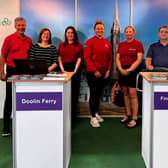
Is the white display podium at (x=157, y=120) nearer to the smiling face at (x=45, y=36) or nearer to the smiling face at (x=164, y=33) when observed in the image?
the smiling face at (x=164, y=33)

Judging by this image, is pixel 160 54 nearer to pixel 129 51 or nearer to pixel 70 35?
pixel 129 51

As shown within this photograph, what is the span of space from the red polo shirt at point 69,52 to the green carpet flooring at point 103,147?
1.09 metres

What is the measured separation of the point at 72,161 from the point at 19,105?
101cm

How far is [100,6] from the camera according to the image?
16.2 feet

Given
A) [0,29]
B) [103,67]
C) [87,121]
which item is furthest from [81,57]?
[0,29]

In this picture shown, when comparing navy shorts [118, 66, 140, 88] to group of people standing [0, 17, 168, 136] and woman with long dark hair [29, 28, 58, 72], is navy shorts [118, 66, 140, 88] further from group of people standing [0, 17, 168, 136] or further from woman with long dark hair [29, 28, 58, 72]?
woman with long dark hair [29, 28, 58, 72]

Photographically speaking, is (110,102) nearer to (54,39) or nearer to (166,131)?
(54,39)

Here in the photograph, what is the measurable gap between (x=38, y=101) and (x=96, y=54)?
6.88 feet

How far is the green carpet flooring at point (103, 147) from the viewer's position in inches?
127

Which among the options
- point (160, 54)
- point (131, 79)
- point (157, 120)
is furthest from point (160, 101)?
point (131, 79)

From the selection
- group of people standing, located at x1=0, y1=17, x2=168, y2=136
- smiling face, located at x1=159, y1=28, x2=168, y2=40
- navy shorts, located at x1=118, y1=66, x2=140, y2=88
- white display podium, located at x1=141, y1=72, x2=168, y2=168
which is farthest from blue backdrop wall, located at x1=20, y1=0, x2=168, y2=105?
white display podium, located at x1=141, y1=72, x2=168, y2=168

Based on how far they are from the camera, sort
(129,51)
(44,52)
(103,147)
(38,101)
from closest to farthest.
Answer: (38,101) → (103,147) → (44,52) → (129,51)

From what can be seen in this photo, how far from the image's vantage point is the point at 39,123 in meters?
2.77

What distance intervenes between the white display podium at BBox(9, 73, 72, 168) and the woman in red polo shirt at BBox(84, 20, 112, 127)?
1866mm
